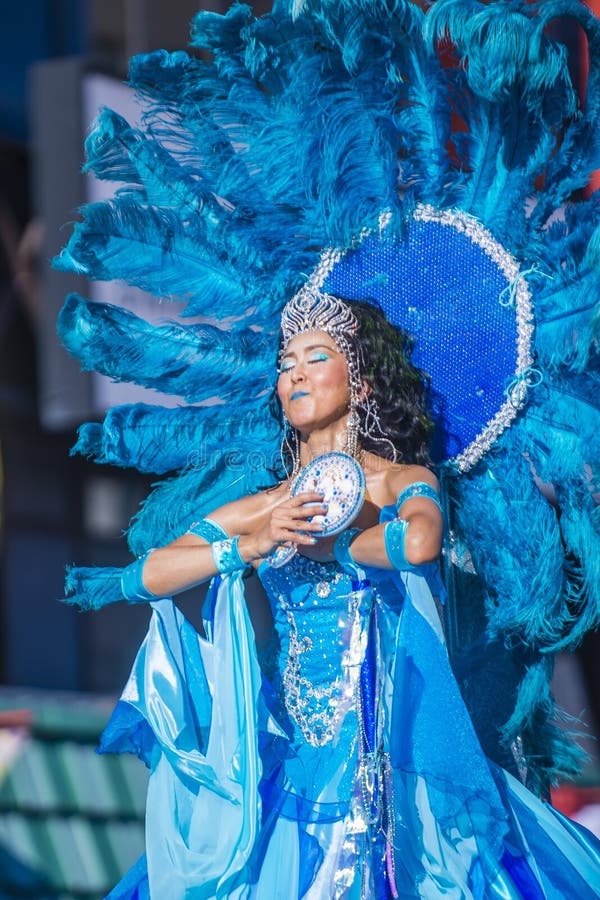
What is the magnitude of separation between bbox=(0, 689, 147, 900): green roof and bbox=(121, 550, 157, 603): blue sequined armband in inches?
64.2

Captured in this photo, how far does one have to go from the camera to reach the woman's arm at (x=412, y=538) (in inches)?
96.0

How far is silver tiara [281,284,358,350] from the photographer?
2.83 metres

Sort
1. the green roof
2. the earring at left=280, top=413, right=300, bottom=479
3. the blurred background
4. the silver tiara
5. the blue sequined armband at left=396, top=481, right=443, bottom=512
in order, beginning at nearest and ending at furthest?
the blue sequined armband at left=396, top=481, right=443, bottom=512
the silver tiara
the earring at left=280, top=413, right=300, bottom=479
the green roof
the blurred background

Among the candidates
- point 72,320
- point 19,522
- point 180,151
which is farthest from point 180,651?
point 19,522

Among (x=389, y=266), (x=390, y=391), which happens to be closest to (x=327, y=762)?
(x=390, y=391)

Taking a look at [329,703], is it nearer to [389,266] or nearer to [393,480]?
[393,480]

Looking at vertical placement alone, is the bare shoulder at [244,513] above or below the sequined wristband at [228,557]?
above

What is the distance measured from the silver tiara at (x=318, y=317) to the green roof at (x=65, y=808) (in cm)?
198

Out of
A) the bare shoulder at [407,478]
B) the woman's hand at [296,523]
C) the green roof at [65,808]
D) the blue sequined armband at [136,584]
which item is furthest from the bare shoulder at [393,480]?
the green roof at [65,808]

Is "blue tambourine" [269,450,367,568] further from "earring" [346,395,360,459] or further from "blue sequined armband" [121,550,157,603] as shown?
"blue sequined armband" [121,550,157,603]

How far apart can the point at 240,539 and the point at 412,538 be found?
42cm

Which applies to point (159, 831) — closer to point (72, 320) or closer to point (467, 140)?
point (72, 320)

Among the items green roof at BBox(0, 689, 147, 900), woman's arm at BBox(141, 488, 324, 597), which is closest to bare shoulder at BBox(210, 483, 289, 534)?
woman's arm at BBox(141, 488, 324, 597)

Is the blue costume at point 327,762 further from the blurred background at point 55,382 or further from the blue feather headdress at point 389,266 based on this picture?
the blurred background at point 55,382
